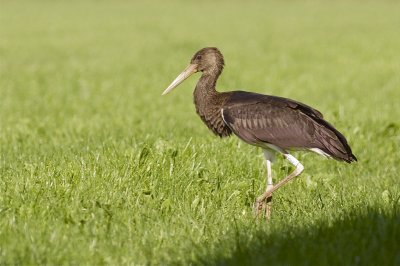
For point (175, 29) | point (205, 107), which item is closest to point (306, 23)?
point (175, 29)

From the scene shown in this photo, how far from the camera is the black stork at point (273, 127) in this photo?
7242mm

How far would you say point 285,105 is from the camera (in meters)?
7.51

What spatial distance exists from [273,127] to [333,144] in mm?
626

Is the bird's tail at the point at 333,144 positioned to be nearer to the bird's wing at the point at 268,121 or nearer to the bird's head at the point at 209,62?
the bird's wing at the point at 268,121

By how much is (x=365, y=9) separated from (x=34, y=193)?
4507cm

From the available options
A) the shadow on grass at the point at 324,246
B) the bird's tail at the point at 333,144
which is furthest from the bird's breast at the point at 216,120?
the shadow on grass at the point at 324,246

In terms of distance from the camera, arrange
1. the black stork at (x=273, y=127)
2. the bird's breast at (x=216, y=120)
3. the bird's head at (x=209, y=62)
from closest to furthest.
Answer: the black stork at (x=273, y=127), the bird's breast at (x=216, y=120), the bird's head at (x=209, y=62)

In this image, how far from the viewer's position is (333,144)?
7191 mm

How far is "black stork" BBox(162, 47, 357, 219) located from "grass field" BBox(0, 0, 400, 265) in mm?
425

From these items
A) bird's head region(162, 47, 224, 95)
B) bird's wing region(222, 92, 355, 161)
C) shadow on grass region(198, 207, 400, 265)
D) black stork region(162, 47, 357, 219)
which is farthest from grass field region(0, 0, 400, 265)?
bird's head region(162, 47, 224, 95)

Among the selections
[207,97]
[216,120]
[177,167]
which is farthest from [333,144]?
[177,167]

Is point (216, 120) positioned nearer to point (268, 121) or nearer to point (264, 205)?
point (268, 121)

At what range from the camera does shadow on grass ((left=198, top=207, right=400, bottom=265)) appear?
18.1ft

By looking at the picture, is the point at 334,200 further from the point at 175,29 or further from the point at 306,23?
the point at 306,23
